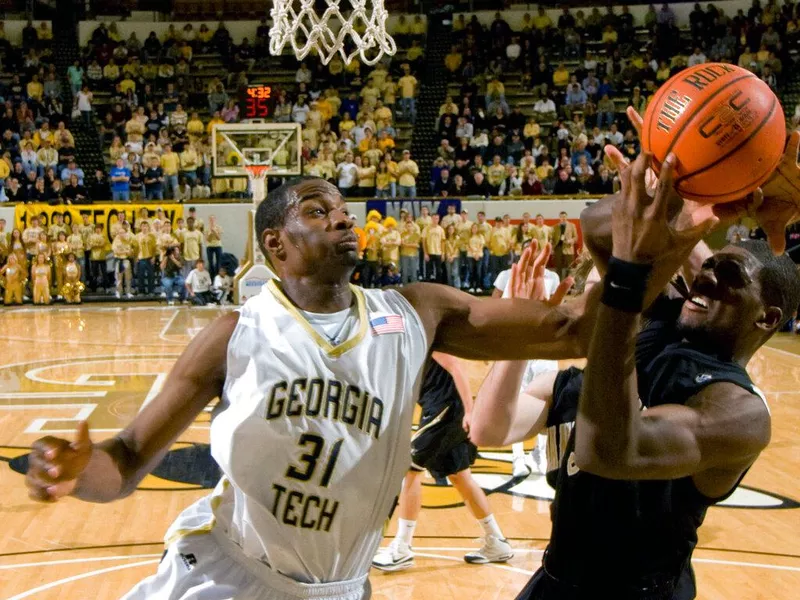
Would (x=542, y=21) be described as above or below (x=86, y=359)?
above

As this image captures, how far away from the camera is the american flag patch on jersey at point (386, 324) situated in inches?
104

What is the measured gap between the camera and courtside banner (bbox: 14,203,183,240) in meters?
20.1

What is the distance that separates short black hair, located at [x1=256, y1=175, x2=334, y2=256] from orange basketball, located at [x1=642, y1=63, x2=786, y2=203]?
1083 mm

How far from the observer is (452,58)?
85.8ft

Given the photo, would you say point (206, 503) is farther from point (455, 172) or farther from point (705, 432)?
point (455, 172)

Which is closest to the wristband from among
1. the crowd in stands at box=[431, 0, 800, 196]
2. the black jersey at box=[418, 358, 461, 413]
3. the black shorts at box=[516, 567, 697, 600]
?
the black shorts at box=[516, 567, 697, 600]

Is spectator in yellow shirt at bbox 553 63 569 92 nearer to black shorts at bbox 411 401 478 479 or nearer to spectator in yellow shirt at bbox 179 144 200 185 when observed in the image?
spectator in yellow shirt at bbox 179 144 200 185

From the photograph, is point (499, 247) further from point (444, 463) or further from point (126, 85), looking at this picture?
point (444, 463)

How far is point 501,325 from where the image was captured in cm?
273

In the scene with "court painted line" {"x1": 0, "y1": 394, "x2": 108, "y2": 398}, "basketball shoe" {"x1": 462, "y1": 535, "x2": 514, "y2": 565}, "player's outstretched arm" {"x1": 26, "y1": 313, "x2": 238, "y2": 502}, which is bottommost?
"court painted line" {"x1": 0, "y1": 394, "x2": 108, "y2": 398}

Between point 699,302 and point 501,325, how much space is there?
21.8 inches

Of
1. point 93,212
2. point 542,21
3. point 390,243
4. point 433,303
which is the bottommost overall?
point 390,243

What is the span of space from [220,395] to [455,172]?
781 inches

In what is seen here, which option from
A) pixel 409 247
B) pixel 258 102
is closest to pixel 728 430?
pixel 409 247
